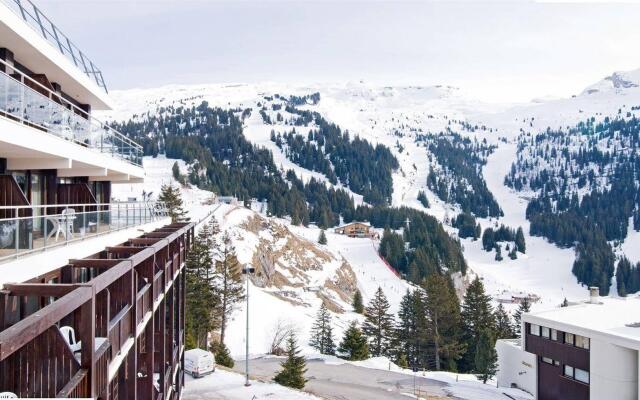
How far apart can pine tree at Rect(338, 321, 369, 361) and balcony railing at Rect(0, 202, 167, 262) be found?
106 ft

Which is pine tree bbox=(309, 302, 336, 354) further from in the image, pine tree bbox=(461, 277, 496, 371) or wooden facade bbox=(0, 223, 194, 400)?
wooden facade bbox=(0, 223, 194, 400)

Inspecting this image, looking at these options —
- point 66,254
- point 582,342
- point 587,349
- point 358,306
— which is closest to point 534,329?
point 582,342

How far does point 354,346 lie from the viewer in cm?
4606

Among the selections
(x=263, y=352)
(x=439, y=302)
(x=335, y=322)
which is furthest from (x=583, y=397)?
(x=335, y=322)

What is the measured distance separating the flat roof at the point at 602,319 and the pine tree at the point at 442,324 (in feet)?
67.7

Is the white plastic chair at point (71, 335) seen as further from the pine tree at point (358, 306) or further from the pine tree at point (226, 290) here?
the pine tree at point (358, 306)

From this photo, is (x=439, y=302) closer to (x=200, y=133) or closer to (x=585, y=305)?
(x=585, y=305)

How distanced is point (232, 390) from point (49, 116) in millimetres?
19425

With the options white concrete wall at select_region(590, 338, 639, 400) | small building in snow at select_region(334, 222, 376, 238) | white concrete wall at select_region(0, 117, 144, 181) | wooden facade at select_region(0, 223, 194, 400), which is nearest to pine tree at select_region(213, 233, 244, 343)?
white concrete wall at select_region(0, 117, 144, 181)

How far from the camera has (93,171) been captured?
60.1ft

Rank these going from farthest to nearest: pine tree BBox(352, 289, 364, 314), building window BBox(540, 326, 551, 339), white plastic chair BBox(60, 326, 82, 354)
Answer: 1. pine tree BBox(352, 289, 364, 314)
2. building window BBox(540, 326, 551, 339)
3. white plastic chair BBox(60, 326, 82, 354)

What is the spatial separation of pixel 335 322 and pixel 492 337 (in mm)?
18883

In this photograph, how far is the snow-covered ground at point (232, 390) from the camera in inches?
1031

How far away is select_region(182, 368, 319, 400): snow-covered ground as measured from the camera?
2619 centimetres
